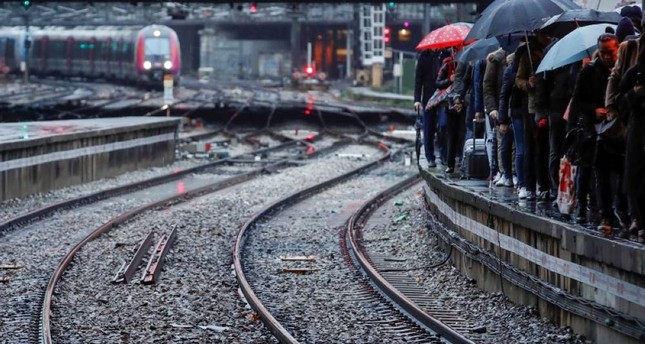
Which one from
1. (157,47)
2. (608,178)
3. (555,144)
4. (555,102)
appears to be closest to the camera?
(608,178)

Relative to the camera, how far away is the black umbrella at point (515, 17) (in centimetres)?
1533

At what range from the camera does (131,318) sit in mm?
11969

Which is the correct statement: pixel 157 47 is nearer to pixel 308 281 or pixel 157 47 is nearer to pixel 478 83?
pixel 478 83

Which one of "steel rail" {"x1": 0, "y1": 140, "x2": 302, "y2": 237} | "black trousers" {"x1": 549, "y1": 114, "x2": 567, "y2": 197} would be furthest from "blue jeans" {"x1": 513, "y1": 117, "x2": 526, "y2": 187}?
"steel rail" {"x1": 0, "y1": 140, "x2": 302, "y2": 237}

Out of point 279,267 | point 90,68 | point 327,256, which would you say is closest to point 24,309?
point 279,267

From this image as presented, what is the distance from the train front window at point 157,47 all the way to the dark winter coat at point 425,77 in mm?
46571

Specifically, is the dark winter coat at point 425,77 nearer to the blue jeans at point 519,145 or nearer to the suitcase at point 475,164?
the suitcase at point 475,164

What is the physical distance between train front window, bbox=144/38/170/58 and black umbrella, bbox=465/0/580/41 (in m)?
50.2

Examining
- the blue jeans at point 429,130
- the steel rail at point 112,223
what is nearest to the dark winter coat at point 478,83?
the blue jeans at point 429,130

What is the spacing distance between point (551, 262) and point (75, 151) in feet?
51.2

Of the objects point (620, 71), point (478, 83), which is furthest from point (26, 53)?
point (620, 71)

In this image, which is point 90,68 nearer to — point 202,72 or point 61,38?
point 61,38

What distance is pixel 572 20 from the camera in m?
13.6

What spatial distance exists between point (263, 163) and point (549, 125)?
17.9m
